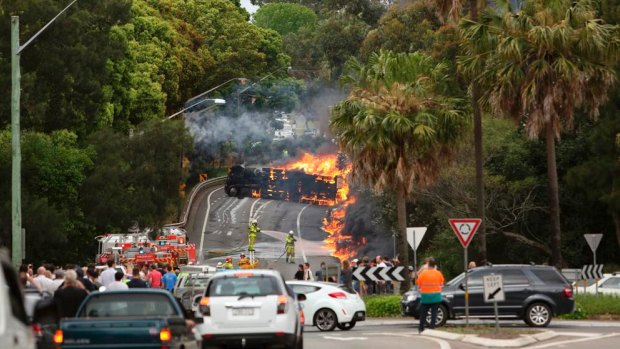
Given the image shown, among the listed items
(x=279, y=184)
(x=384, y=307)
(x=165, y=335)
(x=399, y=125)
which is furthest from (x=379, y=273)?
(x=279, y=184)

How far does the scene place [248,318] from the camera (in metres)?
21.9

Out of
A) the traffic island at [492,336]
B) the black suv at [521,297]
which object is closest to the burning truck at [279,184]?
the black suv at [521,297]

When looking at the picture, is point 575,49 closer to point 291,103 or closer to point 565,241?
point 565,241

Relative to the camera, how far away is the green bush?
39.3 m

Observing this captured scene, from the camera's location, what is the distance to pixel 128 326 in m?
17.9

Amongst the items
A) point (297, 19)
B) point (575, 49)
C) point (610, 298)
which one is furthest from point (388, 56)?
point (297, 19)

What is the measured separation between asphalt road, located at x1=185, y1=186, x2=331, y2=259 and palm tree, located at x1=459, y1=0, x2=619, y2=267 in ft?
119

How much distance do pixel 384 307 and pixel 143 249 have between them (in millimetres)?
18029

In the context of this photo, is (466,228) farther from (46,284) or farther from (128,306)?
(128,306)

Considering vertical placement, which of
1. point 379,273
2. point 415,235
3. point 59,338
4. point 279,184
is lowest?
point 59,338

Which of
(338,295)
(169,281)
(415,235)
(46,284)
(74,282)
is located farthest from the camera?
(169,281)

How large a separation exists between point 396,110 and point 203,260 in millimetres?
33346

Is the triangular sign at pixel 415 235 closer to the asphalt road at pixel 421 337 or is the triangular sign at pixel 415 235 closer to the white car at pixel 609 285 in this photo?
the asphalt road at pixel 421 337

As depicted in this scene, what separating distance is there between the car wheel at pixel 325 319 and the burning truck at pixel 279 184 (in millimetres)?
59814
